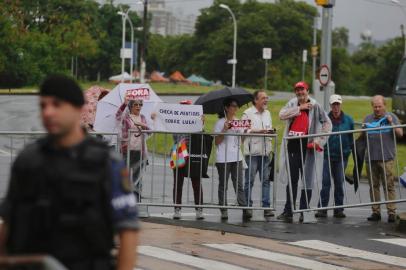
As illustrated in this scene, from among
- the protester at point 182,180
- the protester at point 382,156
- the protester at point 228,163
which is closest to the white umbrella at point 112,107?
the protester at point 182,180

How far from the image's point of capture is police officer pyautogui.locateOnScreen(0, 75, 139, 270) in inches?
176

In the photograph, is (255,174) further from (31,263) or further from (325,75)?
(31,263)

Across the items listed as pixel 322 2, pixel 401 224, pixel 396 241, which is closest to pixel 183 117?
pixel 401 224

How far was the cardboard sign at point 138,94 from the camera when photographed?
14.0 m

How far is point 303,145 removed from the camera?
46.3 feet

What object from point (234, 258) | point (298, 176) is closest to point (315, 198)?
point (298, 176)

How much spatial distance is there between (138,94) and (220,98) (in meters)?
1.07

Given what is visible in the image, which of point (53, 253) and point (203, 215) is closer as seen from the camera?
point (53, 253)

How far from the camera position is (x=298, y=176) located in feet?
46.9

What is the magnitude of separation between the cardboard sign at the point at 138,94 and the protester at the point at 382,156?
117 inches

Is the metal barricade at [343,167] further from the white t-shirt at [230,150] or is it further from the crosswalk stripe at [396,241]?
the crosswalk stripe at [396,241]

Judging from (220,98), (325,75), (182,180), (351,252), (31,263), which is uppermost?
(325,75)

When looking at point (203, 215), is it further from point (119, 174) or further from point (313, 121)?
point (119, 174)

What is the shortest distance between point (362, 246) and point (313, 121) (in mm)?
2503
